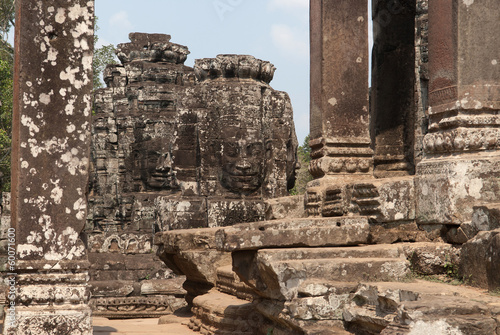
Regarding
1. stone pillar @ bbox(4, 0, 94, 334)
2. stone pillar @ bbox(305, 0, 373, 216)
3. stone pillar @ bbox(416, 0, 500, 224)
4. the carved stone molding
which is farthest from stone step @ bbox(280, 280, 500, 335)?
the carved stone molding

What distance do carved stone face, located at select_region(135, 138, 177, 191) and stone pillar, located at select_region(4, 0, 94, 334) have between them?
47.1 feet

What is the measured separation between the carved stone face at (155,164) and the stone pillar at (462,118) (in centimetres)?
1419

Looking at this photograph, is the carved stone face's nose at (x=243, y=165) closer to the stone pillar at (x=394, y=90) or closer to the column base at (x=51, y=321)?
the stone pillar at (x=394, y=90)

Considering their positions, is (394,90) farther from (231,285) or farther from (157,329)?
(157,329)

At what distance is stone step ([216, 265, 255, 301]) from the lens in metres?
6.84

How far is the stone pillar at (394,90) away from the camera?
9.34m

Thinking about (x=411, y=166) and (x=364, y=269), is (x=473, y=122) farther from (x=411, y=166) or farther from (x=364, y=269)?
(x=411, y=166)

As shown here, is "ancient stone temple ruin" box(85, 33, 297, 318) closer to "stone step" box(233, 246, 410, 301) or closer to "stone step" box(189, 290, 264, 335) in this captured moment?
"stone step" box(189, 290, 264, 335)

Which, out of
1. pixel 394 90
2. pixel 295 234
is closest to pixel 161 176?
pixel 394 90

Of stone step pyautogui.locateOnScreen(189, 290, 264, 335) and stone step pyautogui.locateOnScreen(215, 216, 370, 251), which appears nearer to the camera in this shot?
stone step pyautogui.locateOnScreen(215, 216, 370, 251)

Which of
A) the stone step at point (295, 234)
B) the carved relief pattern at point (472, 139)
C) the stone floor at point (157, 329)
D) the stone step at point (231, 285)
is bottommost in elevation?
the stone floor at point (157, 329)

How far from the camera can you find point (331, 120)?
761cm

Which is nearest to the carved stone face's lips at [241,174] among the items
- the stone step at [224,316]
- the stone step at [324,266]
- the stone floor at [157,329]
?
the stone floor at [157,329]

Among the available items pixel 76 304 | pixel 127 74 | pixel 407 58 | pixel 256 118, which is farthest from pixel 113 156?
pixel 76 304
